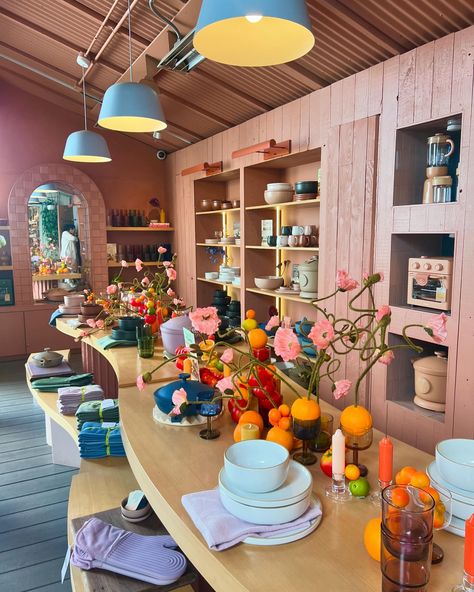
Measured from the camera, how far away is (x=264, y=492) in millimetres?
1129

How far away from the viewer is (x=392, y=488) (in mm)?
948

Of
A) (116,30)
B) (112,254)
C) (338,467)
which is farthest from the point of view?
(112,254)

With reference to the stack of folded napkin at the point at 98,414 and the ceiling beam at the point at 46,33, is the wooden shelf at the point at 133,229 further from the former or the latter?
the stack of folded napkin at the point at 98,414

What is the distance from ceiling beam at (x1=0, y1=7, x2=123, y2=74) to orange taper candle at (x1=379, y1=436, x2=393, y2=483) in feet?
15.2

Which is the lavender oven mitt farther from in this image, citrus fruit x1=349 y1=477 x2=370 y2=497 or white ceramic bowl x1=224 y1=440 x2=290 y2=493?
citrus fruit x1=349 y1=477 x2=370 y2=497

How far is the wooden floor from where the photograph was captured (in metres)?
2.34

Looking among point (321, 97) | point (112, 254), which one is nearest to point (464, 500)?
point (321, 97)

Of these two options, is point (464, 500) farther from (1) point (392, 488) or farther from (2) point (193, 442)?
(2) point (193, 442)

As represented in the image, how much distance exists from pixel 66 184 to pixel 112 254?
3.59ft

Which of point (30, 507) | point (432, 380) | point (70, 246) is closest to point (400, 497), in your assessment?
point (432, 380)

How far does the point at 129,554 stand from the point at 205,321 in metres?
0.74

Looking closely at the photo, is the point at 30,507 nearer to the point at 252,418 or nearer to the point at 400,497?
the point at 252,418

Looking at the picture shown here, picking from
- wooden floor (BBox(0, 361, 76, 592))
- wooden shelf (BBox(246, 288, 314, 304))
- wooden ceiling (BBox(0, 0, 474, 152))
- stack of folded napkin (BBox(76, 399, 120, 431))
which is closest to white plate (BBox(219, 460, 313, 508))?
stack of folded napkin (BBox(76, 399, 120, 431))

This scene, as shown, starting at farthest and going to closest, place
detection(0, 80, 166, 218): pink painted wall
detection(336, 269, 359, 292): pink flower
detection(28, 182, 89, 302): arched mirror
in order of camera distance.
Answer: detection(28, 182, 89, 302): arched mirror
detection(0, 80, 166, 218): pink painted wall
detection(336, 269, 359, 292): pink flower
